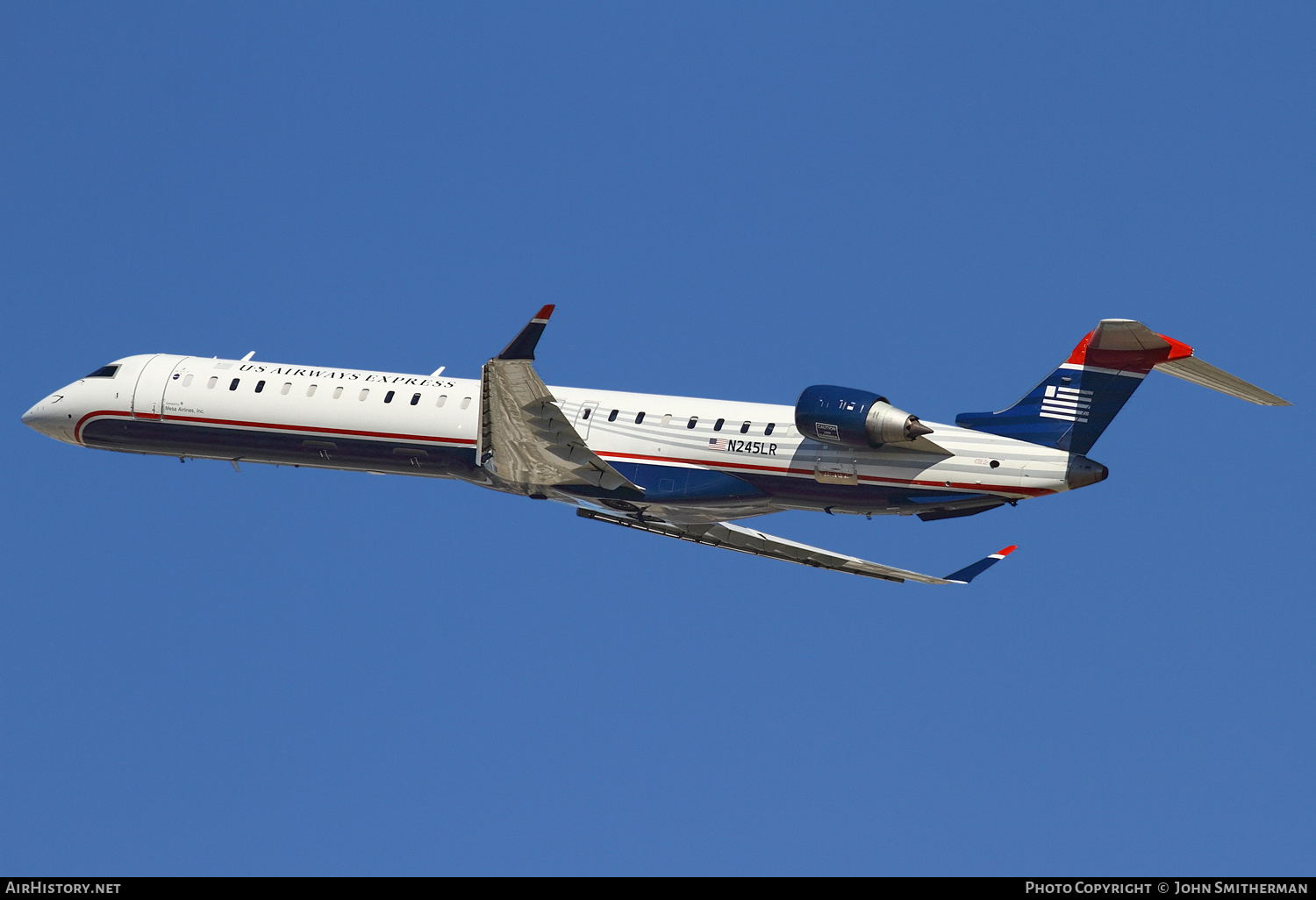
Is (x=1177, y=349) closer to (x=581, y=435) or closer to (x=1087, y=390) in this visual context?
(x=1087, y=390)

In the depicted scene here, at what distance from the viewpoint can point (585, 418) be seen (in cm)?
3372

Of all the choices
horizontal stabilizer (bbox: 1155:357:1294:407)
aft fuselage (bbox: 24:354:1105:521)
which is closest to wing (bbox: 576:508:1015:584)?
aft fuselage (bbox: 24:354:1105:521)

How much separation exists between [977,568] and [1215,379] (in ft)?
→ 24.0

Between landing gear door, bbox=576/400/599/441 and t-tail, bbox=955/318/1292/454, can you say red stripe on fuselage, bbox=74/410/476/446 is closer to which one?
landing gear door, bbox=576/400/599/441

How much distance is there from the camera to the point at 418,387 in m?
34.8

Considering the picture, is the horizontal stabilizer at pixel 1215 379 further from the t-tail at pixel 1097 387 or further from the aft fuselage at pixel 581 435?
the aft fuselage at pixel 581 435

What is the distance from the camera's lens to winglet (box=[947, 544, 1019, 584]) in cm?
3425

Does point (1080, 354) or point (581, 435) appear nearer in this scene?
point (1080, 354)

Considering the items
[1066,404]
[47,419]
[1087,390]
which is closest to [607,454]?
[1066,404]

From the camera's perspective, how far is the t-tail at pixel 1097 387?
28734 millimetres

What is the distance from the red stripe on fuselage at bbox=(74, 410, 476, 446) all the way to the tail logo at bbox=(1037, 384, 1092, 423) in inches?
451

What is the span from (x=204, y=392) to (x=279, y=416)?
77.7 inches
